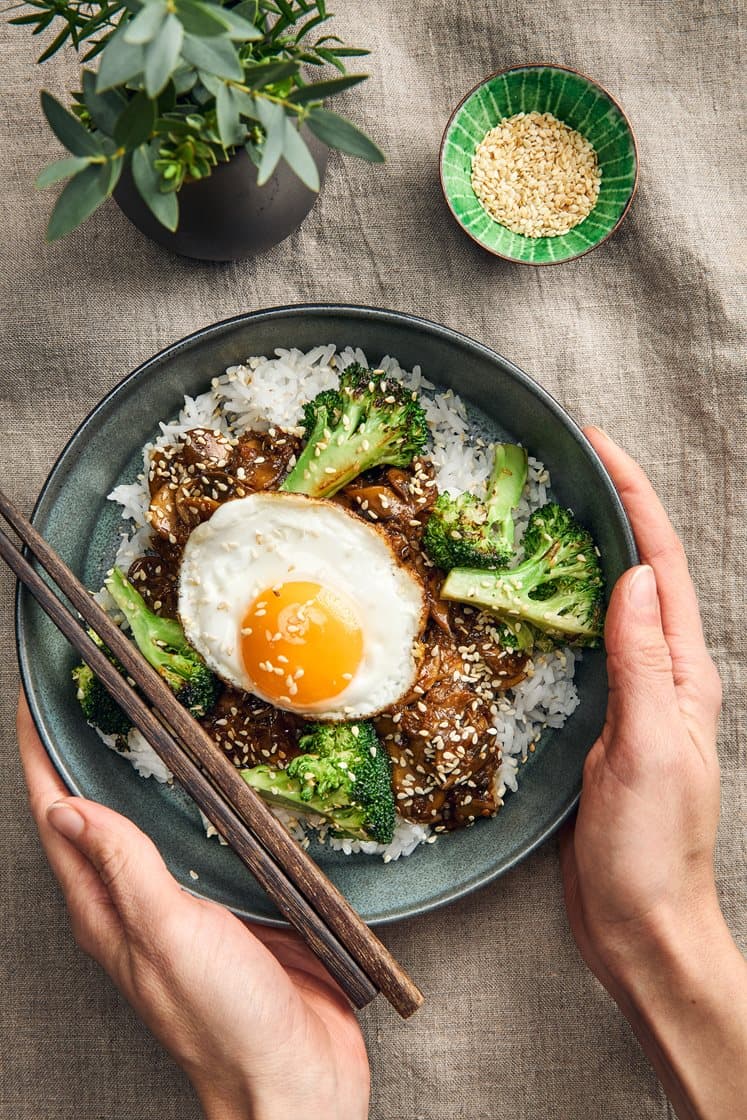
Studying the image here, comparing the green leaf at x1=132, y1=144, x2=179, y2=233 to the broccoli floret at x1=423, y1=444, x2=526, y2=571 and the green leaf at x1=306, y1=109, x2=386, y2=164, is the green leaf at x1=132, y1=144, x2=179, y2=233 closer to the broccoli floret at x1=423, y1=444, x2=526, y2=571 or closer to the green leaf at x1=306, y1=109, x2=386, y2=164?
the green leaf at x1=306, y1=109, x2=386, y2=164

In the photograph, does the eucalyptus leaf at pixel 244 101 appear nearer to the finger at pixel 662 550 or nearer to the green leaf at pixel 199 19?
the green leaf at pixel 199 19

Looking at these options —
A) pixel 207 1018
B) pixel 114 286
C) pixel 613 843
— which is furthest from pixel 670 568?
pixel 114 286

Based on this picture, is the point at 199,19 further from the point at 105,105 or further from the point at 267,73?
the point at 105,105

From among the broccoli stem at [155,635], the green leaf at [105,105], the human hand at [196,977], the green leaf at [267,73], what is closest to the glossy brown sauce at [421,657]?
the broccoli stem at [155,635]

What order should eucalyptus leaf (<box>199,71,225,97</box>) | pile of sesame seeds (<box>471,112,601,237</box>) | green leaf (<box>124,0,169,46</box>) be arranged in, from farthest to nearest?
1. pile of sesame seeds (<box>471,112,601,237</box>)
2. eucalyptus leaf (<box>199,71,225,97</box>)
3. green leaf (<box>124,0,169,46</box>)

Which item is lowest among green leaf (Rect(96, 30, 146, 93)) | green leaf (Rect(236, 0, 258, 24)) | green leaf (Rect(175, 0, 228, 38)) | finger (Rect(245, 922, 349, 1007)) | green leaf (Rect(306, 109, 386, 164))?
finger (Rect(245, 922, 349, 1007))

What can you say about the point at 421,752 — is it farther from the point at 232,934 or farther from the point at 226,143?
the point at 226,143

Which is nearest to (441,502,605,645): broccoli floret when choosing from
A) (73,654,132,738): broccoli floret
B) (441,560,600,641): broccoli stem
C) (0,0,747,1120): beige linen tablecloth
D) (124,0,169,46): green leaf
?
(441,560,600,641): broccoli stem
